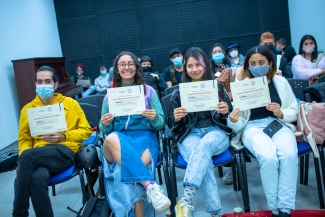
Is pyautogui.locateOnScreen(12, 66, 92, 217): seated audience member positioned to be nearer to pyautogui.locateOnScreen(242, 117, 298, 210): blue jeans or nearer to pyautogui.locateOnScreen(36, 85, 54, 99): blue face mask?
pyautogui.locateOnScreen(36, 85, 54, 99): blue face mask

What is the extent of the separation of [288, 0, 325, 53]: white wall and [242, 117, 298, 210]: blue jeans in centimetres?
451

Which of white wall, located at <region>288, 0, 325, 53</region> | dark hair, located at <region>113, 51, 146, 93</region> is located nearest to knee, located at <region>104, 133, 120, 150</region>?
dark hair, located at <region>113, 51, 146, 93</region>

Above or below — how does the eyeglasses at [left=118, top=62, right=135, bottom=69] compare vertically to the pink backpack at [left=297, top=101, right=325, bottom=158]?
above

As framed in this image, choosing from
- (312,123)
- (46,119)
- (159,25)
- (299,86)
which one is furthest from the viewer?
(159,25)

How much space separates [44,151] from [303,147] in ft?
6.67

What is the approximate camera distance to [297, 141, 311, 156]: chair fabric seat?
7.18 feet

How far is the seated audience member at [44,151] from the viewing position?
210 cm

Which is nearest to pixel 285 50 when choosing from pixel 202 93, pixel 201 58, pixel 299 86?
pixel 299 86

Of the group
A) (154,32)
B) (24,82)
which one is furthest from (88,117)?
(154,32)

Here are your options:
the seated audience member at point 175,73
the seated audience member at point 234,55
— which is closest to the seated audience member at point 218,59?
the seated audience member at point 234,55

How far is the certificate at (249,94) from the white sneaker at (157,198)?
0.90 meters

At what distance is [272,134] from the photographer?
2.26m

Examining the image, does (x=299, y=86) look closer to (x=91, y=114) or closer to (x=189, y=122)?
(x=189, y=122)

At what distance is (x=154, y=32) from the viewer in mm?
7797
